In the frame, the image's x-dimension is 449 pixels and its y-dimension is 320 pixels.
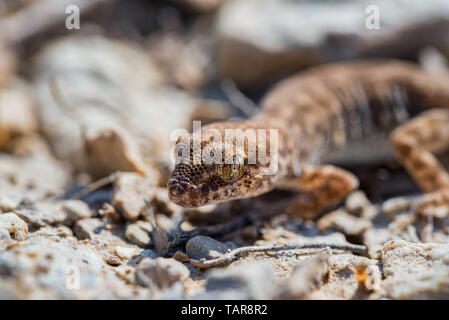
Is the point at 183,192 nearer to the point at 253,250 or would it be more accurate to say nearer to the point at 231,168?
the point at 231,168

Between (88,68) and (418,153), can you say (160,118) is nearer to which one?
(88,68)

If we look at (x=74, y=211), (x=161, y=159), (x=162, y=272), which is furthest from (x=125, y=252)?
(x=161, y=159)

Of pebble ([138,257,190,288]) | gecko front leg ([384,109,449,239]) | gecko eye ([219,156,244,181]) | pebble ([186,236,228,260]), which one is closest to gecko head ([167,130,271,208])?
gecko eye ([219,156,244,181])

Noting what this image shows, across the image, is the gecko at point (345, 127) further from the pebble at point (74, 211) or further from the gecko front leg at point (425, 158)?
the pebble at point (74, 211)

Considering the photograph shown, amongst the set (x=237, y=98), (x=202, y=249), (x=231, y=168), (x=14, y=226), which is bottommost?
(x=202, y=249)
